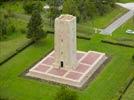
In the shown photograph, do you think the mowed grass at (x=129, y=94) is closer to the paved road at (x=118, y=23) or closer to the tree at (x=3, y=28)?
the paved road at (x=118, y=23)

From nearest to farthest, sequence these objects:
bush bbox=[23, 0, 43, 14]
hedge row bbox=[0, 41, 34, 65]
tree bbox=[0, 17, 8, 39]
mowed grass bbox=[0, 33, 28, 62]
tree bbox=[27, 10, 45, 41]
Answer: hedge row bbox=[0, 41, 34, 65] < mowed grass bbox=[0, 33, 28, 62] < tree bbox=[27, 10, 45, 41] < tree bbox=[0, 17, 8, 39] < bush bbox=[23, 0, 43, 14]

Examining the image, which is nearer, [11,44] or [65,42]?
[65,42]

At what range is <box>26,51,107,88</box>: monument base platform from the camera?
5025 cm

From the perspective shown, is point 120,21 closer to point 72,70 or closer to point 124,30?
point 124,30

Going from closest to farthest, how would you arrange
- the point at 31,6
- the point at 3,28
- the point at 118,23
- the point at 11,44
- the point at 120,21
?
the point at 11,44 → the point at 3,28 → the point at 118,23 → the point at 120,21 → the point at 31,6

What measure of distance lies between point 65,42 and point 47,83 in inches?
199

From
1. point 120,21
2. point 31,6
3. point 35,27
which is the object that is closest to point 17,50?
point 35,27

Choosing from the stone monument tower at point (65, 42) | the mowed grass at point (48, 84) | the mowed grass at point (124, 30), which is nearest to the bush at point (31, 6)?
the mowed grass at point (48, 84)

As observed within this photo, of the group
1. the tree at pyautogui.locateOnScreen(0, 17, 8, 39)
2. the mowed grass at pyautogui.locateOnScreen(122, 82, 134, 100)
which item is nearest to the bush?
the tree at pyautogui.locateOnScreen(0, 17, 8, 39)

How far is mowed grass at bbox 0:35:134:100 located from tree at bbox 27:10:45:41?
1477 millimetres

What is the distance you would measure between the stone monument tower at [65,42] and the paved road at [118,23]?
14314 mm

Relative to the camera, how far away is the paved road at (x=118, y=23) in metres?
65.5

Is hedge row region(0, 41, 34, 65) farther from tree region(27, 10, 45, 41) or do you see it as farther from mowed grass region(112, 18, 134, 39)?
mowed grass region(112, 18, 134, 39)

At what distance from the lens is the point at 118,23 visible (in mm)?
68438
